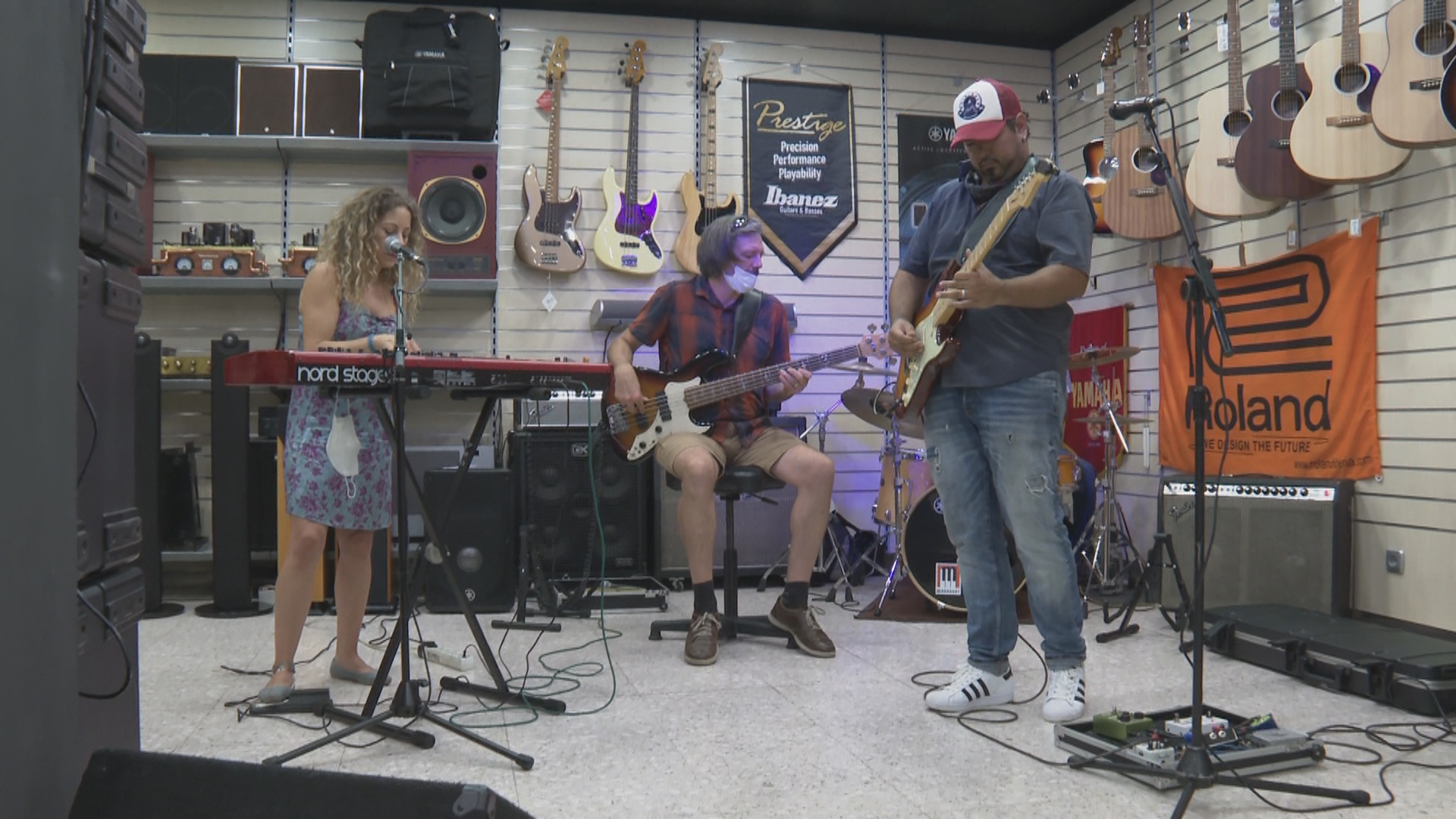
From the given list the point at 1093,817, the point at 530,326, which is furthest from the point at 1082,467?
the point at 1093,817

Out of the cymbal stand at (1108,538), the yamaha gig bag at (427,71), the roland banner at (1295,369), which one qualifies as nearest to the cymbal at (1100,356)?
the roland banner at (1295,369)

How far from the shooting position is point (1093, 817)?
1.92 m

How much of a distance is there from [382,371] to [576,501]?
2491 mm

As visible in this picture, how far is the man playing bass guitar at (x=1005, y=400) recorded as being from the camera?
2.58 meters

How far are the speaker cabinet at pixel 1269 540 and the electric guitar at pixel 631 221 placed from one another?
2818mm

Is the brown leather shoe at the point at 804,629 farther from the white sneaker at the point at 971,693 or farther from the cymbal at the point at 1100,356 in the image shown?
the cymbal at the point at 1100,356

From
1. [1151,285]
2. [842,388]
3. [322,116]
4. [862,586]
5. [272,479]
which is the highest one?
[322,116]

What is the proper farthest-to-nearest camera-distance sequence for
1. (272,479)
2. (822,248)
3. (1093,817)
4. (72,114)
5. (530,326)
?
(822,248) → (530,326) → (272,479) → (1093,817) → (72,114)

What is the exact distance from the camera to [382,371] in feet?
7.66

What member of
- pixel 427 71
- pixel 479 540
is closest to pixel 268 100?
pixel 427 71

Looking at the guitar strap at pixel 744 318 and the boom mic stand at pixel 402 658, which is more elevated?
the guitar strap at pixel 744 318

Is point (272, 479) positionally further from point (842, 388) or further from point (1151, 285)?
point (1151, 285)

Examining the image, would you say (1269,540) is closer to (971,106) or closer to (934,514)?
(934,514)

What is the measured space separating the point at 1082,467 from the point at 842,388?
4.45 feet
